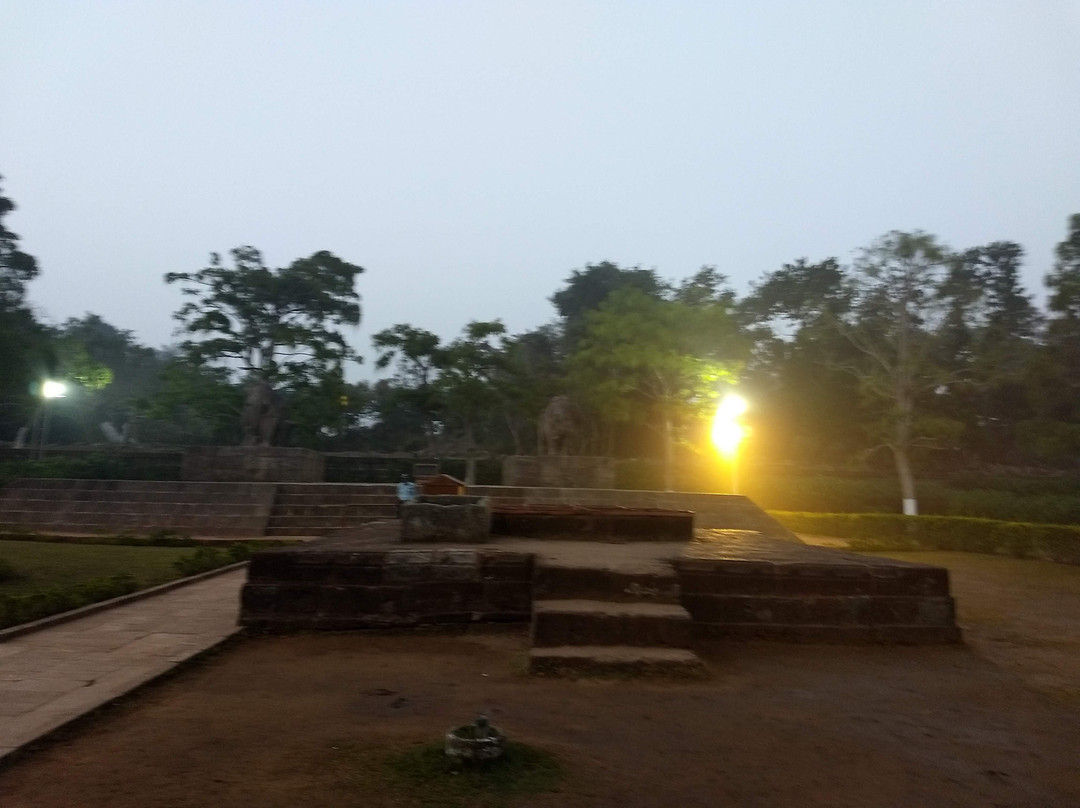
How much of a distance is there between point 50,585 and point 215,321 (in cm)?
1782

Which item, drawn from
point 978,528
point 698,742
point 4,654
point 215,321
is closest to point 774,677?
point 698,742

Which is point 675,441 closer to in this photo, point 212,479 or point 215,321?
point 212,479

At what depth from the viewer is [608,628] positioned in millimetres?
4418

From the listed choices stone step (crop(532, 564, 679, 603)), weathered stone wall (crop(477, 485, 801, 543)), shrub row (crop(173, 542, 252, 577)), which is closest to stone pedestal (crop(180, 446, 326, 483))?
weathered stone wall (crop(477, 485, 801, 543))

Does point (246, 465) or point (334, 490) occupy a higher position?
point (246, 465)

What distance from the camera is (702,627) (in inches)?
202

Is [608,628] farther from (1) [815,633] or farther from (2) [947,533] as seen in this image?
Answer: (2) [947,533]

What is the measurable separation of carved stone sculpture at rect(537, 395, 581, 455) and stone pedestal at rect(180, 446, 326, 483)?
6724mm

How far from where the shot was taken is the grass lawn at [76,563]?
26.7ft

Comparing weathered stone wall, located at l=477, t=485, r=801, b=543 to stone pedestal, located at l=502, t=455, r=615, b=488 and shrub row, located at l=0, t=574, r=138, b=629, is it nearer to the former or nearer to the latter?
stone pedestal, located at l=502, t=455, r=615, b=488

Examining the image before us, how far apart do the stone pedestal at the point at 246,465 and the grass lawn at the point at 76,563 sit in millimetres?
7922

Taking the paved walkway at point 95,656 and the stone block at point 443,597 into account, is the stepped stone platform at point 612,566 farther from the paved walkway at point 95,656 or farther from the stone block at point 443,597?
the paved walkway at point 95,656

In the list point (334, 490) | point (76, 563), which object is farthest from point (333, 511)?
point (76, 563)

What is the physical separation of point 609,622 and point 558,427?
58.7 ft
